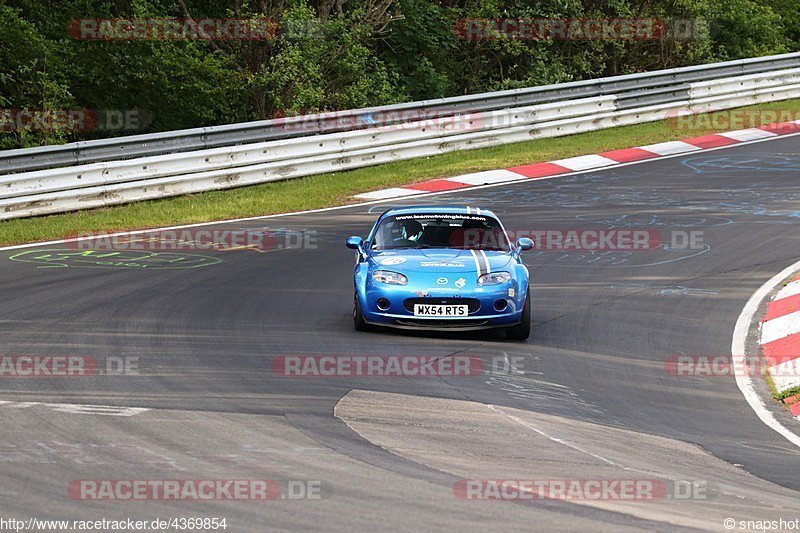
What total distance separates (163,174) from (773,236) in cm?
976

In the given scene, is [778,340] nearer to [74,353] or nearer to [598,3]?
[74,353]

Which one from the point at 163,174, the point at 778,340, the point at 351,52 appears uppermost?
the point at 351,52

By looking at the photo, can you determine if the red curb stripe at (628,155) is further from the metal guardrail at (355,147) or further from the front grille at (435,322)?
the front grille at (435,322)

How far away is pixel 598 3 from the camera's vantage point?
31.7m

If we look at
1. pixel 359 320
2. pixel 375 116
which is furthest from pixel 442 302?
pixel 375 116

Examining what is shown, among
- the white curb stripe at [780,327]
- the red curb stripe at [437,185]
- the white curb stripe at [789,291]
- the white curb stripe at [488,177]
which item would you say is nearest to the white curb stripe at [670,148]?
the white curb stripe at [488,177]

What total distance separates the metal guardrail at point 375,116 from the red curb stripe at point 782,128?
1948 millimetres

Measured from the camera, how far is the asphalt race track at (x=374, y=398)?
6441mm

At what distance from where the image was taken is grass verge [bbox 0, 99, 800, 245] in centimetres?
1802

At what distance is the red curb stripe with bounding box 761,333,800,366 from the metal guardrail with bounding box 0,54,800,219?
11.1m

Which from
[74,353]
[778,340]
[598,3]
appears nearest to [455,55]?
[598,3]

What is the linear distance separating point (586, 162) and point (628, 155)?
114 cm

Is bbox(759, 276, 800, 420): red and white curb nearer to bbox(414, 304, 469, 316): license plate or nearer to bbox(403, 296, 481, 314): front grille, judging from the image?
bbox(403, 296, 481, 314): front grille

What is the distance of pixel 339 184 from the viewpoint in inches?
835
